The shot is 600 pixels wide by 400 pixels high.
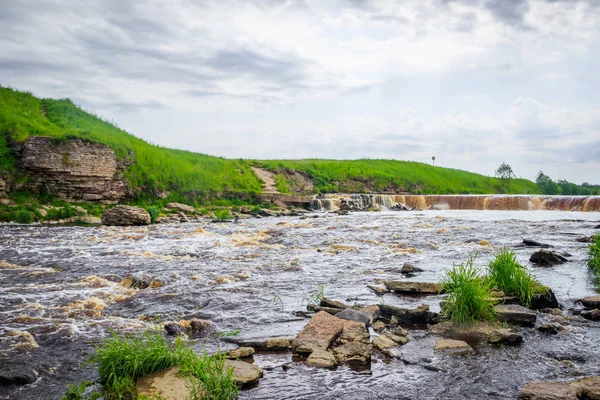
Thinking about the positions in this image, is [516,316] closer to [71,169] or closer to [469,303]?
[469,303]

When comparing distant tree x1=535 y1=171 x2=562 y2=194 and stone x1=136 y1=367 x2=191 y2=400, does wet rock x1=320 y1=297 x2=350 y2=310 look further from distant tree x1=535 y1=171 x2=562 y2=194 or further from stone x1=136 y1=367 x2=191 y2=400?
distant tree x1=535 y1=171 x2=562 y2=194

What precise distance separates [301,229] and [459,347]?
62.2 feet

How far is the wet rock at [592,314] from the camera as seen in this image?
733 cm

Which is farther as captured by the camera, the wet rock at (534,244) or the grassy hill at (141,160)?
the grassy hill at (141,160)

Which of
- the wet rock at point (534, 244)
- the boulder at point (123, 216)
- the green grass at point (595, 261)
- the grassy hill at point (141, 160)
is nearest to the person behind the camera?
the green grass at point (595, 261)

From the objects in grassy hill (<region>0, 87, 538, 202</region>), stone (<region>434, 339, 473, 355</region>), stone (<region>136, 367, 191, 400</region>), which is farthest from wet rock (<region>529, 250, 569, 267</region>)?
grassy hill (<region>0, 87, 538, 202</region>)

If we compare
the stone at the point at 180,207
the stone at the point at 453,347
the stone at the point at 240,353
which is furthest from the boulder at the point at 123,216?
the stone at the point at 453,347

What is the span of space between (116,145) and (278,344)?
1414 inches

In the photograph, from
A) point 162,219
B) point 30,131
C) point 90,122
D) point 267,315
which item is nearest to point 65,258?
point 267,315

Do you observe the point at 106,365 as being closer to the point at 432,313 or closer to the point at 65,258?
the point at 432,313

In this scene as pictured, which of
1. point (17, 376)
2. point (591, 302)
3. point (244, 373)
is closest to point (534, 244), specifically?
point (591, 302)

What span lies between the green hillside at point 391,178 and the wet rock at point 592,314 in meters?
52.9

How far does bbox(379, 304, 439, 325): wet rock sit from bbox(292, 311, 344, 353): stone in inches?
Result: 56.8

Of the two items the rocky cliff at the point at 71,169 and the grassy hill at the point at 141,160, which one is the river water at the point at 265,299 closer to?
the rocky cliff at the point at 71,169
